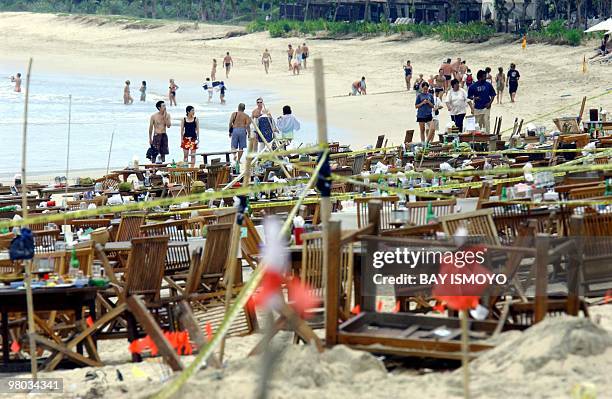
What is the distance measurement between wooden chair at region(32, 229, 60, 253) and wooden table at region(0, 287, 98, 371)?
7.00ft

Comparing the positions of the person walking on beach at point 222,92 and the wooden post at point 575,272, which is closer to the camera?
the wooden post at point 575,272

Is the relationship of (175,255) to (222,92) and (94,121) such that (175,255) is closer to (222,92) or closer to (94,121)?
(94,121)

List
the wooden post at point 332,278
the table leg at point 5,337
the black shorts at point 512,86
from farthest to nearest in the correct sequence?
1. the black shorts at point 512,86
2. the table leg at point 5,337
3. the wooden post at point 332,278

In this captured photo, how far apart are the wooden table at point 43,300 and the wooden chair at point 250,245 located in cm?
180

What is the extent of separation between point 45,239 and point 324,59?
4757cm

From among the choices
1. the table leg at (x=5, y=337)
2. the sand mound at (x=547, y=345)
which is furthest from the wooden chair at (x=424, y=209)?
the sand mound at (x=547, y=345)

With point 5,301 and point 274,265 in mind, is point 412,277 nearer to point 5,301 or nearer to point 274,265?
point 274,265

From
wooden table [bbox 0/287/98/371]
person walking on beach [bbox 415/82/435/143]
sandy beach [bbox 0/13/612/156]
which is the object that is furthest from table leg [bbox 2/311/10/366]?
sandy beach [bbox 0/13/612/156]

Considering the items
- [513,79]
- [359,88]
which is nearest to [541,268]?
[513,79]

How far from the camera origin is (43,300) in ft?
28.8

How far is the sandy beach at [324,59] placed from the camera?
3700 cm

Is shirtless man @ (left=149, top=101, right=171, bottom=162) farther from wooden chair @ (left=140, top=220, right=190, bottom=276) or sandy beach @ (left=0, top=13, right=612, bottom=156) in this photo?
wooden chair @ (left=140, top=220, right=190, bottom=276)

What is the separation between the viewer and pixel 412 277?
8.45 metres

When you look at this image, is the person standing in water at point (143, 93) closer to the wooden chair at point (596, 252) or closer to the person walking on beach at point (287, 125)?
the person walking on beach at point (287, 125)
